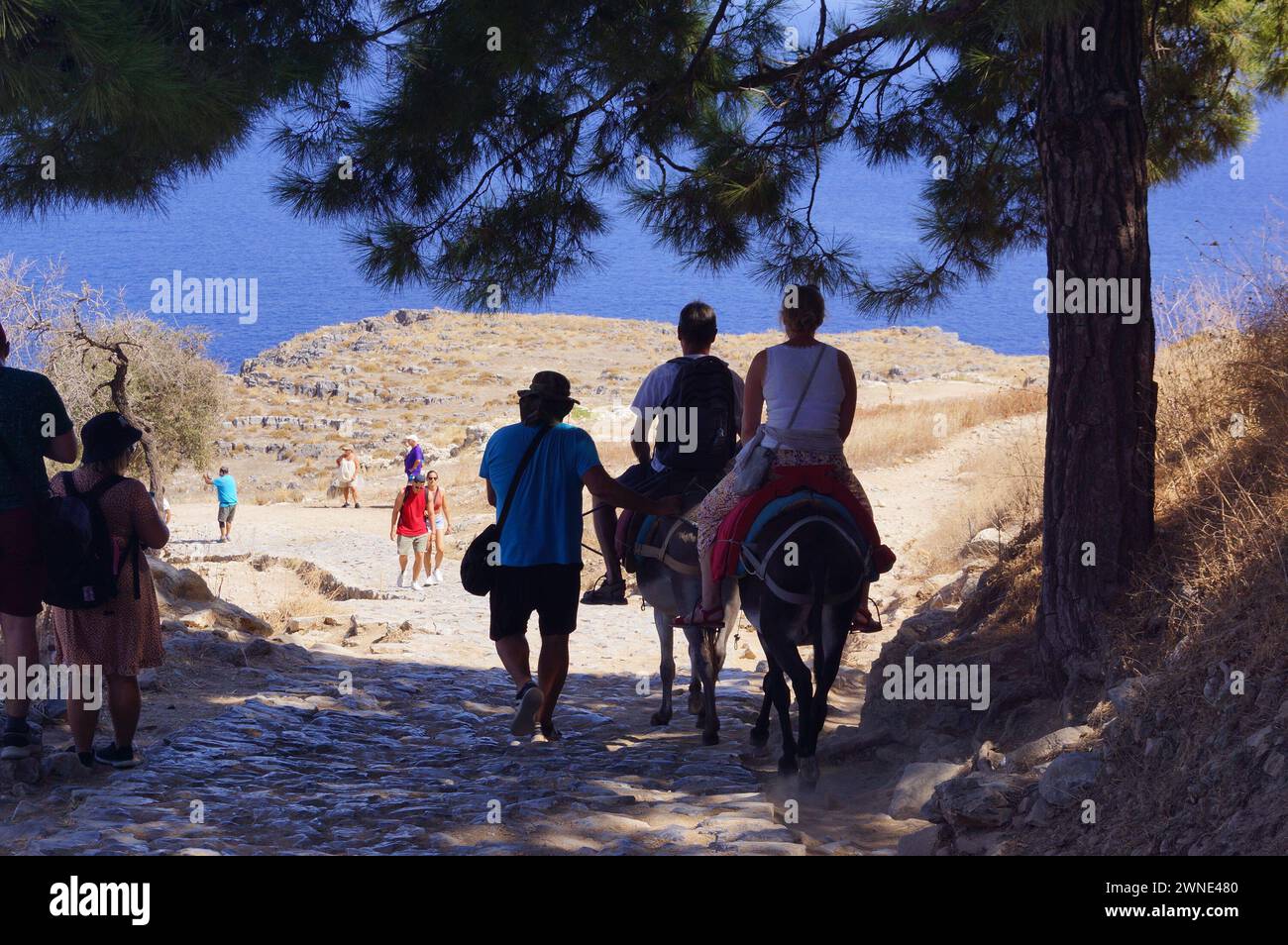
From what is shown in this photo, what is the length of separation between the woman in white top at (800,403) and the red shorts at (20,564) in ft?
12.0

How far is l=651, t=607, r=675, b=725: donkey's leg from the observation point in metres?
8.60

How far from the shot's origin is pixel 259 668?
35.1 feet

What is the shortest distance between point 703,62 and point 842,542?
15.8 feet

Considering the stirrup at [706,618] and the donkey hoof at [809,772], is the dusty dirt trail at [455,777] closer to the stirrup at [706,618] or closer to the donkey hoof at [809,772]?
the donkey hoof at [809,772]

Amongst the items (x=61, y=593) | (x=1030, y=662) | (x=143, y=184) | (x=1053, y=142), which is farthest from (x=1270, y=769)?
(x=143, y=184)

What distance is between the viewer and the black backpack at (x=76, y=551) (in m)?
6.43

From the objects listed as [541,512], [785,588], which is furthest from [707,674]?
[541,512]

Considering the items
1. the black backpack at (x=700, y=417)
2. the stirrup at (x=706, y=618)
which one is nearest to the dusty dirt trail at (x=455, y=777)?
the stirrup at (x=706, y=618)

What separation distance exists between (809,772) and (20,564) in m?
4.37

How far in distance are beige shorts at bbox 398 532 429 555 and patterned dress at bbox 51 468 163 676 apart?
1109cm

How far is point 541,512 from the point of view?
736 centimetres

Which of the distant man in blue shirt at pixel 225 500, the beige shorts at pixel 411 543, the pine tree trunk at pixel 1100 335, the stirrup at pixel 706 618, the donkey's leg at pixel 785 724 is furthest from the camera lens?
the distant man in blue shirt at pixel 225 500

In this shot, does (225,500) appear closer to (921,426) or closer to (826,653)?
(921,426)

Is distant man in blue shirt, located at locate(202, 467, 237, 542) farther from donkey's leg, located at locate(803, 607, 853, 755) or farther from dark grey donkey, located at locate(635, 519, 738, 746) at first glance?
donkey's leg, located at locate(803, 607, 853, 755)
